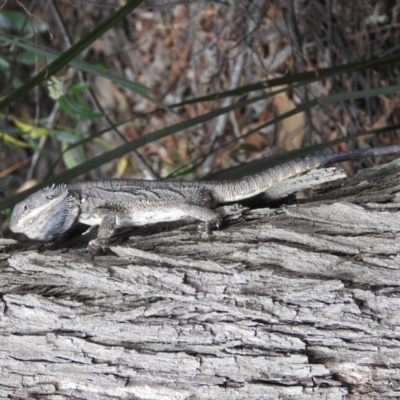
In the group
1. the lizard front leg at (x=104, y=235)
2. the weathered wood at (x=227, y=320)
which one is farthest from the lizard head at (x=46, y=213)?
the weathered wood at (x=227, y=320)

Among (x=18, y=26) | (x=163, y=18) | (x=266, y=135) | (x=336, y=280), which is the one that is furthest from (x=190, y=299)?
(x=163, y=18)

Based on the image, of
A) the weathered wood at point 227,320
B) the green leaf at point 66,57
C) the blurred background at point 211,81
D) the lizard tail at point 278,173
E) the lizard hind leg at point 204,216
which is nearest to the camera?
the weathered wood at point 227,320

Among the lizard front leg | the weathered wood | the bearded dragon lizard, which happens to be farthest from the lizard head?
the weathered wood

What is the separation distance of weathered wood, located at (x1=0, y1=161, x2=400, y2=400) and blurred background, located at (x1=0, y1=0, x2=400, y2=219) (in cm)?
61

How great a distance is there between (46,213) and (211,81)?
7.37 ft

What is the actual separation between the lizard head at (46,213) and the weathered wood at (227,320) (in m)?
0.60

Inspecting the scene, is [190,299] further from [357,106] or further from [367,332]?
[357,106]

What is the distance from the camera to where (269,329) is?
2.01m

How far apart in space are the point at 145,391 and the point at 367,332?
687 millimetres

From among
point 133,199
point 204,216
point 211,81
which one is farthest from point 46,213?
point 211,81

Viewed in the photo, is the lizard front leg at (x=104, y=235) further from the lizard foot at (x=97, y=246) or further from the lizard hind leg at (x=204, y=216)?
the lizard hind leg at (x=204, y=216)

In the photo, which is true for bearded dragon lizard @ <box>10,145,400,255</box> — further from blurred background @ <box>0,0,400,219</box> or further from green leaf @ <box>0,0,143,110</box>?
green leaf @ <box>0,0,143,110</box>

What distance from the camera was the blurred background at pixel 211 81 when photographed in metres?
3.85

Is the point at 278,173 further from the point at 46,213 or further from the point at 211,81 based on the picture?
the point at 211,81
